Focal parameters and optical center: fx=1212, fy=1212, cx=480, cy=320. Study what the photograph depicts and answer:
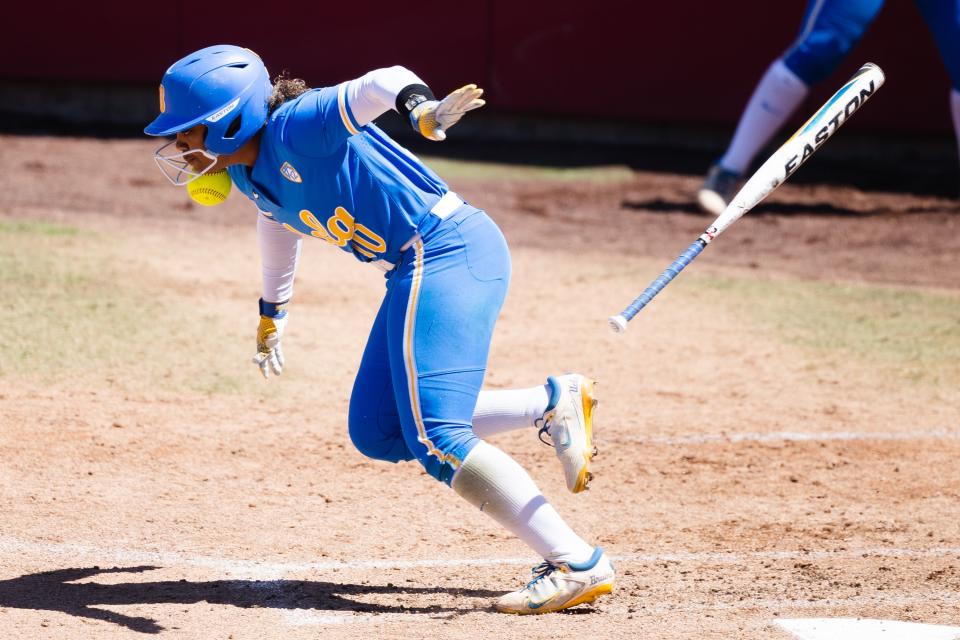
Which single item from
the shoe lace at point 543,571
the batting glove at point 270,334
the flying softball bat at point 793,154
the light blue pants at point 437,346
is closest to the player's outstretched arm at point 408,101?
the light blue pants at point 437,346

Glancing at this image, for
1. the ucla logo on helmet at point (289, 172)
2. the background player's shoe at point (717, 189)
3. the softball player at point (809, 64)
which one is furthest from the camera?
the background player's shoe at point (717, 189)

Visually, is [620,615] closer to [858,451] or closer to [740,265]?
[858,451]

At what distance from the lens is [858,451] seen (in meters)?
5.64

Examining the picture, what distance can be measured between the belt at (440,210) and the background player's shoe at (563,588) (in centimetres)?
110

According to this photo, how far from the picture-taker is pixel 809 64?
10.0 meters

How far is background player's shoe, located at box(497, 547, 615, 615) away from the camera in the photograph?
3.78m

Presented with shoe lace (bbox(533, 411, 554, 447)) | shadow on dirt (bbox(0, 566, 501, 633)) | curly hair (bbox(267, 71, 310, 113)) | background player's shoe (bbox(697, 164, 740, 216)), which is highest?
curly hair (bbox(267, 71, 310, 113))

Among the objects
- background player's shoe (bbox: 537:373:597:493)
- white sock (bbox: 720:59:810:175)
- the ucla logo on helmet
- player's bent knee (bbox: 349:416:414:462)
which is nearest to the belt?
the ucla logo on helmet

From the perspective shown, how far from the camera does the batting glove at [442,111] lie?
3465 millimetres

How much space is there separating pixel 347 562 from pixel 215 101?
173 cm

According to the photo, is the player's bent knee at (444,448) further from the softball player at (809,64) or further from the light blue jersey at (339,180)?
the softball player at (809,64)

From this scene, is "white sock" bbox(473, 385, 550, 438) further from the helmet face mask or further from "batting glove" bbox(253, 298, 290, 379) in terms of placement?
the helmet face mask

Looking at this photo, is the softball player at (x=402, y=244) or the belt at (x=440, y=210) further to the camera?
the belt at (x=440, y=210)

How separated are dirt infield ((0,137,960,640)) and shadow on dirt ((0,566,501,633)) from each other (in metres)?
0.01
